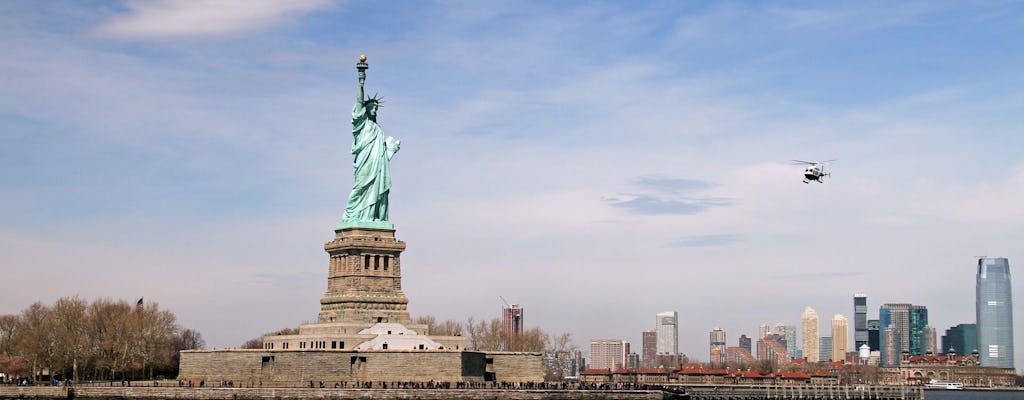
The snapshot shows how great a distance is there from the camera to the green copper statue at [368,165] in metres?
111

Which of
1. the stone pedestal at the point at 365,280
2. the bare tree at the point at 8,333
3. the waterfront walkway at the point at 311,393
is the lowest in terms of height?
the waterfront walkway at the point at 311,393

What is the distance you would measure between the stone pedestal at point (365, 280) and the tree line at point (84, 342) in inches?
836

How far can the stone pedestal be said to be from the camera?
10781cm

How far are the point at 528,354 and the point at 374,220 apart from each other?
15.8 meters

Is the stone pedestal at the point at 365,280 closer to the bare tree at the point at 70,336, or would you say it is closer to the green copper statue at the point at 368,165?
the green copper statue at the point at 368,165

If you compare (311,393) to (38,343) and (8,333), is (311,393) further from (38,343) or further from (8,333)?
(8,333)

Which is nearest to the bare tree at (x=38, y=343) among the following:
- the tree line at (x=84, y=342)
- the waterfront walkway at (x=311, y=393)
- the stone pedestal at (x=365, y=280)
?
the tree line at (x=84, y=342)

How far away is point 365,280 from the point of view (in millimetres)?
108812

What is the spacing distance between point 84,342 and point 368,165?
2988cm

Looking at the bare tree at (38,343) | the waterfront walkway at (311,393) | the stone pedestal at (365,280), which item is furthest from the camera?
the bare tree at (38,343)

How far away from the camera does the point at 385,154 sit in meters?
112

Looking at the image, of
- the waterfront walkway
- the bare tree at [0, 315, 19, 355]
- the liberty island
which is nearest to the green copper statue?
the liberty island

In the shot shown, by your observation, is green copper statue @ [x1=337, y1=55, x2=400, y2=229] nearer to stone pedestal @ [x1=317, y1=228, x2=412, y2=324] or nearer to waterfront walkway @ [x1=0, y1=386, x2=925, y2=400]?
stone pedestal @ [x1=317, y1=228, x2=412, y2=324]

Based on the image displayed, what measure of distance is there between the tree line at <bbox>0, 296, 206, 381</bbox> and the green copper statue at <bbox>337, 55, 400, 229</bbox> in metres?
24.3
